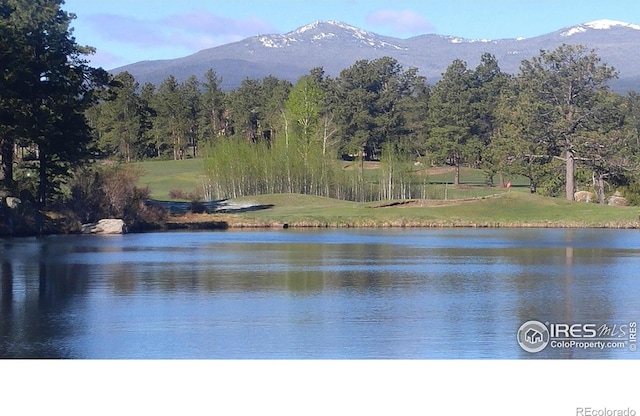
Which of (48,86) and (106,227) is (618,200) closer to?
(106,227)

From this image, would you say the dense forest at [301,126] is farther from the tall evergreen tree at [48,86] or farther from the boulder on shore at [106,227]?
the boulder on shore at [106,227]

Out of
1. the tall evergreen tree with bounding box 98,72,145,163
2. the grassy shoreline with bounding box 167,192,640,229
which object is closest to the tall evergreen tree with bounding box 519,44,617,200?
the grassy shoreline with bounding box 167,192,640,229

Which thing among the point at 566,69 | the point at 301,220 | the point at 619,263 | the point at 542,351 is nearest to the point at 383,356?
the point at 542,351

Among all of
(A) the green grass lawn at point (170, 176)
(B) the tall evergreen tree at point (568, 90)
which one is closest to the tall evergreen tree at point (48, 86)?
(A) the green grass lawn at point (170, 176)

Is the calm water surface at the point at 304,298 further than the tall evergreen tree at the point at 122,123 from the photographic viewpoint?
No

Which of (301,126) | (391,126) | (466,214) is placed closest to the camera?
(466,214)

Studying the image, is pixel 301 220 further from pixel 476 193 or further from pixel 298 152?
pixel 476 193

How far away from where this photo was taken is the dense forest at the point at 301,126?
46.2 m

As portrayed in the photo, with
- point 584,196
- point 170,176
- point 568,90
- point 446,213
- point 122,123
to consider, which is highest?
point 568,90

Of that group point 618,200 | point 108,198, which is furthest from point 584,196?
point 108,198

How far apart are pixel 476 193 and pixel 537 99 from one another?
16617 millimetres

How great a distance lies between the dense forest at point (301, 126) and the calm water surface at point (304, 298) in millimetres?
8831

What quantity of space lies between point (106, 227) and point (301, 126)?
38352mm

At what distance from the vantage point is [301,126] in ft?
273
